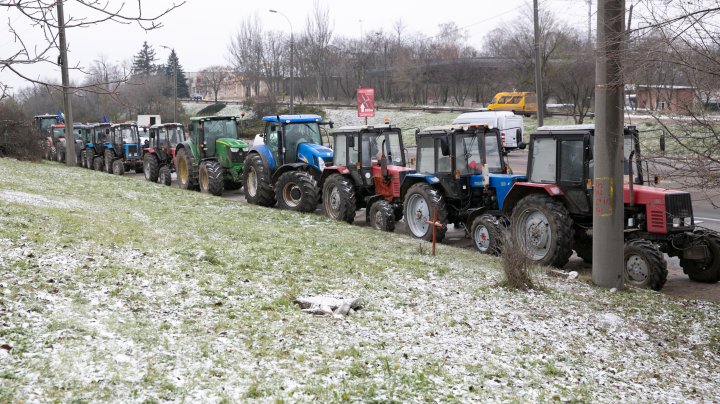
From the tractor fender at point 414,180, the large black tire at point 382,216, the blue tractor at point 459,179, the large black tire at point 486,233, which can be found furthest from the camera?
the large black tire at point 382,216

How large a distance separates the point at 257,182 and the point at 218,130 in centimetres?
461

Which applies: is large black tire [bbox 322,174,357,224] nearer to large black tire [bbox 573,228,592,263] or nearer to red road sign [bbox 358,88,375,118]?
large black tire [bbox 573,228,592,263]

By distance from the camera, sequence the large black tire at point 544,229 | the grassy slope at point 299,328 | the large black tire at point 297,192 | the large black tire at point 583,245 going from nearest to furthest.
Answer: the grassy slope at point 299,328
the large black tire at point 544,229
the large black tire at point 583,245
the large black tire at point 297,192

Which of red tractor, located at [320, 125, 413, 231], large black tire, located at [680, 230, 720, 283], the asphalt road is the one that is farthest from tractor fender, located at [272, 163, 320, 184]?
large black tire, located at [680, 230, 720, 283]

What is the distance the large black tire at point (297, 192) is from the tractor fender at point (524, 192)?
6054 millimetres

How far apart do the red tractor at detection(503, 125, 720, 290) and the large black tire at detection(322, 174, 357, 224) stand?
451 centimetres

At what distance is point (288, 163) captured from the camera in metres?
18.2

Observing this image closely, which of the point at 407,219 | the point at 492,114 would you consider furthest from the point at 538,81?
the point at 407,219

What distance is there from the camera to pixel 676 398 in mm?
5816

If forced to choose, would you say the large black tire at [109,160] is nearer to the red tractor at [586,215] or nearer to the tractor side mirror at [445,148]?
the tractor side mirror at [445,148]

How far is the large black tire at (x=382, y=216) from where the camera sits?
14438 millimetres

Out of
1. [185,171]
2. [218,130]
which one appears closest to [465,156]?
[218,130]

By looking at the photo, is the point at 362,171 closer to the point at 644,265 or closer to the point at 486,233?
the point at 486,233

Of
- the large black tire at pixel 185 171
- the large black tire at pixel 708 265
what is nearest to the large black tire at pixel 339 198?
the large black tire at pixel 708 265
